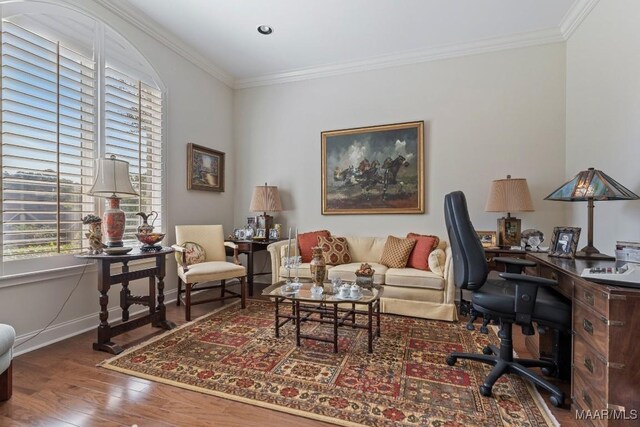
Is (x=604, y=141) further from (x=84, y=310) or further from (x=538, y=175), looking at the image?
(x=84, y=310)

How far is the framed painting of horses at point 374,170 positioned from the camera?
3951 millimetres

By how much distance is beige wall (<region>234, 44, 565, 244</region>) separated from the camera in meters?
3.53

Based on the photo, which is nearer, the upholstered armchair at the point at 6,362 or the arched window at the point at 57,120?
the upholstered armchair at the point at 6,362

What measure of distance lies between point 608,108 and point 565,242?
1.34m

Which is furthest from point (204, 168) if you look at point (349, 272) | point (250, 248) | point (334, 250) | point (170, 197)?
point (349, 272)

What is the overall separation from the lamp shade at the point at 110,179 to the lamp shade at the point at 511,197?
3539mm

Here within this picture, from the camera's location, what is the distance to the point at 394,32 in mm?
3518

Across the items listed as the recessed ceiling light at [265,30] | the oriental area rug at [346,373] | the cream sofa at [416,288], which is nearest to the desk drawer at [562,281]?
the oriental area rug at [346,373]

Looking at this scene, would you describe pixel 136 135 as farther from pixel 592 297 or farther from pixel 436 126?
pixel 592 297

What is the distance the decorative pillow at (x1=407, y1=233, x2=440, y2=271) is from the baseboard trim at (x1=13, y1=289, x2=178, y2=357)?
3178 millimetres

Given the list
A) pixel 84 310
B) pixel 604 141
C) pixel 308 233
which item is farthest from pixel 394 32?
pixel 84 310

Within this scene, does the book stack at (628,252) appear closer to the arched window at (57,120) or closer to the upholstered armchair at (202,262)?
the upholstered armchair at (202,262)

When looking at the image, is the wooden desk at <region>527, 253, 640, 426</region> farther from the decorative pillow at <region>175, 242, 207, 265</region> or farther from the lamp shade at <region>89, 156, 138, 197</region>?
the decorative pillow at <region>175, 242, 207, 265</region>

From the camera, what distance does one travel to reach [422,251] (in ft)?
11.4
